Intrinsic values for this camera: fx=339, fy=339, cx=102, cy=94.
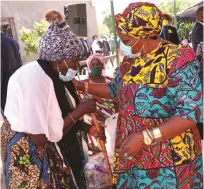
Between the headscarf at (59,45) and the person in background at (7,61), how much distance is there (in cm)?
227

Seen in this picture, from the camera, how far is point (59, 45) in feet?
6.56

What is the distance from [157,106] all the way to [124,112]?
21cm

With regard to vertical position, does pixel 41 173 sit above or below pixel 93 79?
below

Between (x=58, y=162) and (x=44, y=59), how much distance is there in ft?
2.24

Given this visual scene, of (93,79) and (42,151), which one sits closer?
(42,151)

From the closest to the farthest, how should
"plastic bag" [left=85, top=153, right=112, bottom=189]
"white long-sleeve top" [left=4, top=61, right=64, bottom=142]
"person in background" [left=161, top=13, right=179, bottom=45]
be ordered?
"white long-sleeve top" [left=4, top=61, right=64, bottom=142], "plastic bag" [left=85, top=153, right=112, bottom=189], "person in background" [left=161, top=13, right=179, bottom=45]

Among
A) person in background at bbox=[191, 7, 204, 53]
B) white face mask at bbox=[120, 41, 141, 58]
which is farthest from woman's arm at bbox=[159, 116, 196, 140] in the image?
person in background at bbox=[191, 7, 204, 53]

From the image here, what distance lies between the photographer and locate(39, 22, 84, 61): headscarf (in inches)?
79.0

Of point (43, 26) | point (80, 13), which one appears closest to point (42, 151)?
point (80, 13)

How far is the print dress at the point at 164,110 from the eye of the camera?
1594 mm

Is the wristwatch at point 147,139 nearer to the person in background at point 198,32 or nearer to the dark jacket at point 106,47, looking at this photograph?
the person in background at point 198,32

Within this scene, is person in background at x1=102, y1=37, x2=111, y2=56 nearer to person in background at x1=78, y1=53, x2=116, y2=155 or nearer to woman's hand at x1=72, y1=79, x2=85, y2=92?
person in background at x1=78, y1=53, x2=116, y2=155

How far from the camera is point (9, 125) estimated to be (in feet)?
7.17

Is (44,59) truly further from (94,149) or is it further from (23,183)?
(94,149)
